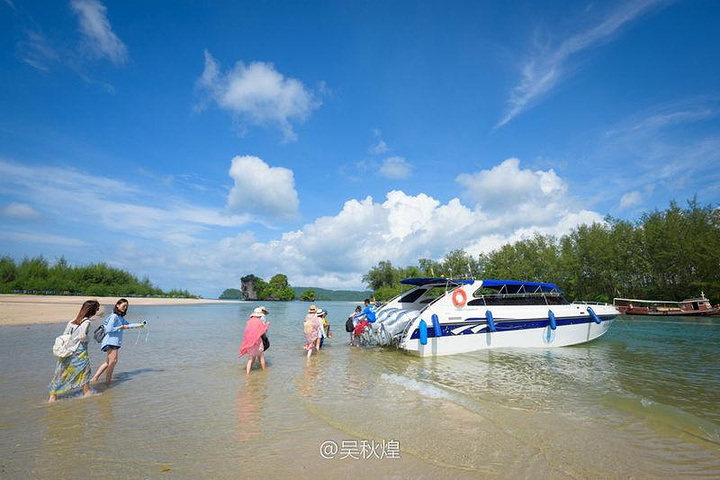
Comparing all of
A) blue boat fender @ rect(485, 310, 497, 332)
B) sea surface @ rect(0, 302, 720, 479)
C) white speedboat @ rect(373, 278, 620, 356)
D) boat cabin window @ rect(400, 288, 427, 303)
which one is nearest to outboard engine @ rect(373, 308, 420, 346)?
white speedboat @ rect(373, 278, 620, 356)

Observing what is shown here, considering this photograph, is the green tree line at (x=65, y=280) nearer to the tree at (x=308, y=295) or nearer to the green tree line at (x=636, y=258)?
the tree at (x=308, y=295)

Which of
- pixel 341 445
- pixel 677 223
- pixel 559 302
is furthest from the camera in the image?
pixel 677 223

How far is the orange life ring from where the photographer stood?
12.2 meters

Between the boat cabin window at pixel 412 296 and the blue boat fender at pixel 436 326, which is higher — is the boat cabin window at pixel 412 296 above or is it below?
above

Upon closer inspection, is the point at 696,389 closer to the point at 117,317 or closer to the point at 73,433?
the point at 73,433

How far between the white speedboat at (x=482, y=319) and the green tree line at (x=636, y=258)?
16.4 meters

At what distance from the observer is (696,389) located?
7996 millimetres

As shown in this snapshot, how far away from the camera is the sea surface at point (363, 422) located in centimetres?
394

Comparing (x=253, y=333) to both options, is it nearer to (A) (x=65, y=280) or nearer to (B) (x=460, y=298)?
(B) (x=460, y=298)

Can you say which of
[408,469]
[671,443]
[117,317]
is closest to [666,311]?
[671,443]

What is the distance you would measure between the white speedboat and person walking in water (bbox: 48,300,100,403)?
28.7 feet

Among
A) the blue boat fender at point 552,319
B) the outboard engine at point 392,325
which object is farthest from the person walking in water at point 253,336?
the blue boat fender at point 552,319

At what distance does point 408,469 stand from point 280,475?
142cm

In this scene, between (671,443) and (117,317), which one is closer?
(671,443)
